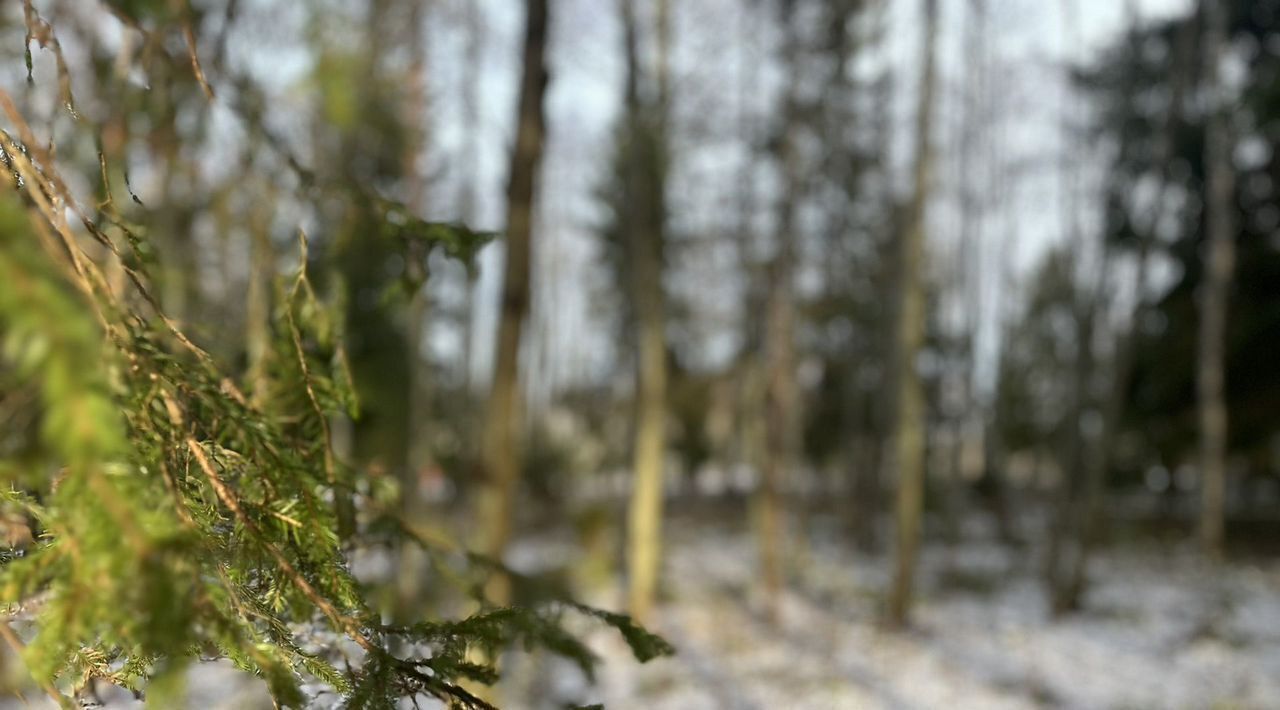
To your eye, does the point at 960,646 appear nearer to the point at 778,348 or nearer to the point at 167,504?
the point at 778,348

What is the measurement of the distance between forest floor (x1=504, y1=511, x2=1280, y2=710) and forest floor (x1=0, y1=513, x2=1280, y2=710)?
0.08 feet

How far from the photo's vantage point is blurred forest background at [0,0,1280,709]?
5.05m

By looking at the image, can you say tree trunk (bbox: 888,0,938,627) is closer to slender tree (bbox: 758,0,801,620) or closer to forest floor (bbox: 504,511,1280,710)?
forest floor (bbox: 504,511,1280,710)

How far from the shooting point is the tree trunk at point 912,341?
981 cm

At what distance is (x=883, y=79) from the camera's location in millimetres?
16797

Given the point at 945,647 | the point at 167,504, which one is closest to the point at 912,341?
the point at 945,647

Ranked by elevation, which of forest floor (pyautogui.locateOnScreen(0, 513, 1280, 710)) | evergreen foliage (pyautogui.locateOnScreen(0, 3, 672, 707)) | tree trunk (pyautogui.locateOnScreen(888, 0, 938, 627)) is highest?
tree trunk (pyautogui.locateOnScreen(888, 0, 938, 627))

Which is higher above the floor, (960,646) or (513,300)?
(513,300)

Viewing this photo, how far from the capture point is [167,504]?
3.13 feet

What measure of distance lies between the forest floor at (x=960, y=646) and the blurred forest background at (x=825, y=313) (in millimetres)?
70

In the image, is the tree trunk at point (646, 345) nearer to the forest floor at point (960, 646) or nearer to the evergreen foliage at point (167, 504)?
the forest floor at point (960, 646)

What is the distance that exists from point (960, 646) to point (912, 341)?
3.44 metres

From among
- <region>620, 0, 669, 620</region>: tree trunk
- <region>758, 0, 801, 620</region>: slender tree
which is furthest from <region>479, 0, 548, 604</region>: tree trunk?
<region>758, 0, 801, 620</region>: slender tree

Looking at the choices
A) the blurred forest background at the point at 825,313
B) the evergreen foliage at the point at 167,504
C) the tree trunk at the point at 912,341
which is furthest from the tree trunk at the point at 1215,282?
the evergreen foliage at the point at 167,504
